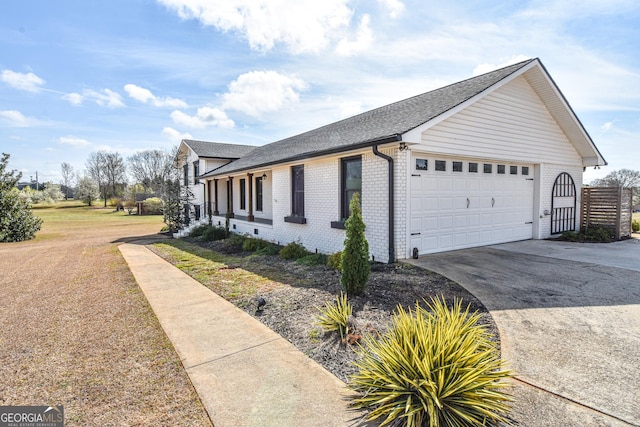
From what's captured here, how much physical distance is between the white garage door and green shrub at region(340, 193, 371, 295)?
315cm

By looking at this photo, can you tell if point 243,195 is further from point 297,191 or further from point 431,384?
point 431,384

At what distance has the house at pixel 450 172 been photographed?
7961 mm

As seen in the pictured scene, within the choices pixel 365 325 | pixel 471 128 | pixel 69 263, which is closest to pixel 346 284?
pixel 365 325

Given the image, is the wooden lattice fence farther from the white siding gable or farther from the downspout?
the downspout

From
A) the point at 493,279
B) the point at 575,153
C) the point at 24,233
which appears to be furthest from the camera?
the point at 24,233

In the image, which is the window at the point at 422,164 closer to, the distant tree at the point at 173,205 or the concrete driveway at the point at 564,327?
the concrete driveway at the point at 564,327

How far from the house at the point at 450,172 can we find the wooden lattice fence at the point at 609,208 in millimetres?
473

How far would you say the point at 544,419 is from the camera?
245 cm

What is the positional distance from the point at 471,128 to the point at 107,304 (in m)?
9.33

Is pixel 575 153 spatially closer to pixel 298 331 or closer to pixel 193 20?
pixel 298 331

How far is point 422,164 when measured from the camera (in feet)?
27.2

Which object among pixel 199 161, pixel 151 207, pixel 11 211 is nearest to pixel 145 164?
pixel 151 207

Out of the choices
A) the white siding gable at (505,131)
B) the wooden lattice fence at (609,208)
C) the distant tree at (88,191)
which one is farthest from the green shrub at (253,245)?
the distant tree at (88,191)

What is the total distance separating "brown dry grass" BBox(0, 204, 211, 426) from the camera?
9.09 feet
